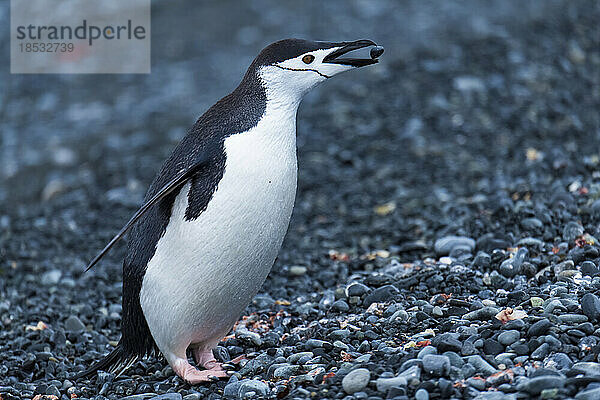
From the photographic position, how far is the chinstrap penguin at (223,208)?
3.54 m

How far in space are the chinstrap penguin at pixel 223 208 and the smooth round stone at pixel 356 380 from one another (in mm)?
685

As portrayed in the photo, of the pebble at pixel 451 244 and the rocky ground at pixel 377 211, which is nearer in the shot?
the rocky ground at pixel 377 211

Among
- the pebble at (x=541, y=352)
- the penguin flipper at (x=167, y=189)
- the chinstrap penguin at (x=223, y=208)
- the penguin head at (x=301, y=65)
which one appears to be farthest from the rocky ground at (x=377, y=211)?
the penguin head at (x=301, y=65)

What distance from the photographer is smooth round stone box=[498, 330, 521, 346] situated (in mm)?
3332

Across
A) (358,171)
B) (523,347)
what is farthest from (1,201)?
(523,347)

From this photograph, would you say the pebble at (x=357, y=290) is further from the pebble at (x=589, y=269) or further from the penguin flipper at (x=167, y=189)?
the penguin flipper at (x=167, y=189)

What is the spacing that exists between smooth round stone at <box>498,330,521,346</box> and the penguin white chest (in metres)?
0.98

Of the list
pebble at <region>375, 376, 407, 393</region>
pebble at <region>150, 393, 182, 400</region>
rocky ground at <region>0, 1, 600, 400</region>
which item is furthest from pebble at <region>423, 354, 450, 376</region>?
pebble at <region>150, 393, 182, 400</region>

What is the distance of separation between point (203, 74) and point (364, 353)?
717 centimetres

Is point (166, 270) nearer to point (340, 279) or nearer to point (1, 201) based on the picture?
point (340, 279)

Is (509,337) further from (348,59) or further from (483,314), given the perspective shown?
(348,59)

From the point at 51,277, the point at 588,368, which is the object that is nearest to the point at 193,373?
the point at 588,368

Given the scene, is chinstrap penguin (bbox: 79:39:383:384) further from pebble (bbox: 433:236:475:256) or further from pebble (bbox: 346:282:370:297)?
pebble (bbox: 433:236:475:256)

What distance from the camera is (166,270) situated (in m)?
3.68
